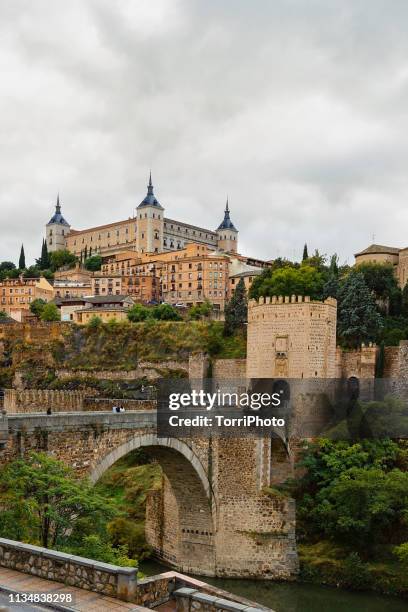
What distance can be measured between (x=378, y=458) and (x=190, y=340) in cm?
3359

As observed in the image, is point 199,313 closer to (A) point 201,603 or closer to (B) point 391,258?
(B) point 391,258

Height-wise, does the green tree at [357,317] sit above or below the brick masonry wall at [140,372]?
above

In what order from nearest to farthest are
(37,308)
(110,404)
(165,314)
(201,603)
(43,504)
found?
(201,603) < (43,504) < (110,404) < (165,314) < (37,308)

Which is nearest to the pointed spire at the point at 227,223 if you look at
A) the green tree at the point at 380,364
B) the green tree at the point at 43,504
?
the green tree at the point at 380,364

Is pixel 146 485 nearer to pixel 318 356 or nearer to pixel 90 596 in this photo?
pixel 318 356

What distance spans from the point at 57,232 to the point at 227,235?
35095 mm

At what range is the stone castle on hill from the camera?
115 m

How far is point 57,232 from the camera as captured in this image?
440ft

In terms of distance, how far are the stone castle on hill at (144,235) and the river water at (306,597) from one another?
8908 cm

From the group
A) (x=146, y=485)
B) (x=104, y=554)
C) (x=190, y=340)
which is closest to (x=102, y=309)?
(x=190, y=340)

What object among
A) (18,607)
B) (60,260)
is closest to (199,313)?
(60,260)

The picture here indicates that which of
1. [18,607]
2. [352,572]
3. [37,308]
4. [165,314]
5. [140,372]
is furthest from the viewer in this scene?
[37,308]

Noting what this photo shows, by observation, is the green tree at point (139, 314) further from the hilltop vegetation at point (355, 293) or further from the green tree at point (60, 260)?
the green tree at point (60, 260)

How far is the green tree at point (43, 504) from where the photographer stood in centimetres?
1304
